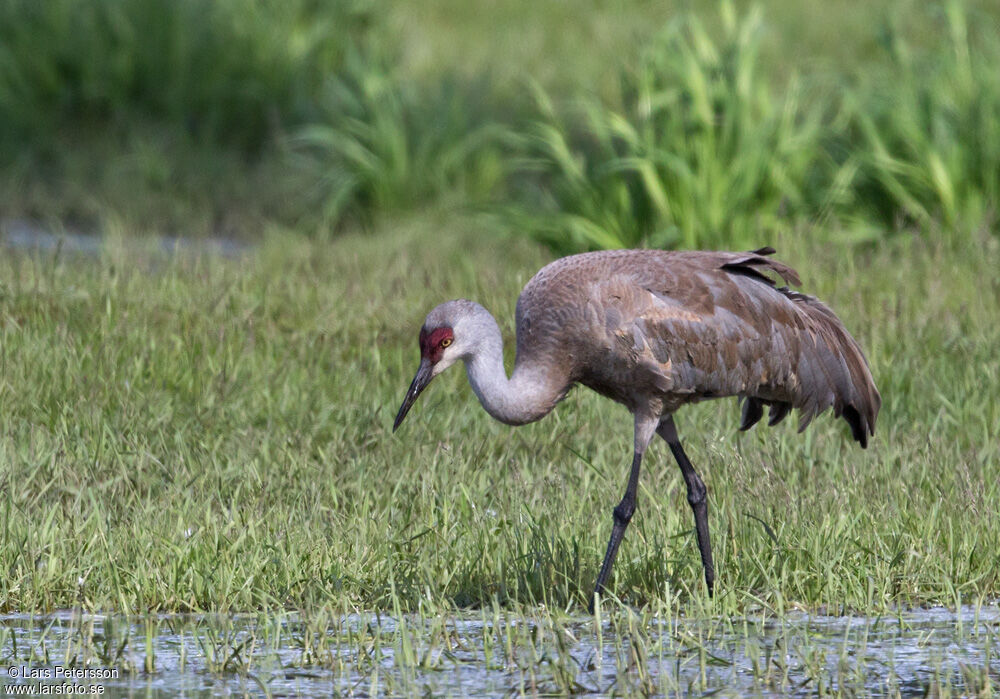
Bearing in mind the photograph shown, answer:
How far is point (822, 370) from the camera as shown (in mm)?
5926

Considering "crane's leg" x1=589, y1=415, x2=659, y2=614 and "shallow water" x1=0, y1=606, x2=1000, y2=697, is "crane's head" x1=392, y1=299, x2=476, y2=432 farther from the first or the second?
"shallow water" x1=0, y1=606, x2=1000, y2=697

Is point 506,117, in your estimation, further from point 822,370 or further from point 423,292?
point 822,370

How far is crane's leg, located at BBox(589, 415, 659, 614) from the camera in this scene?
534 centimetres

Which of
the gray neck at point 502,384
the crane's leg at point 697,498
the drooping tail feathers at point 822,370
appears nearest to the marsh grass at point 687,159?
the drooping tail feathers at point 822,370

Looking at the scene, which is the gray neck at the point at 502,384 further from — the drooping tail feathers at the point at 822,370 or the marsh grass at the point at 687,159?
the marsh grass at the point at 687,159

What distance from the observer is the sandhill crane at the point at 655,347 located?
559cm

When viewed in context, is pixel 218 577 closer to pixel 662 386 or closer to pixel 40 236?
pixel 662 386

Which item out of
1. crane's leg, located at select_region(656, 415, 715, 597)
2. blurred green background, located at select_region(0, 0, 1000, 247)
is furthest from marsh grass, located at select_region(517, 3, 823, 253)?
crane's leg, located at select_region(656, 415, 715, 597)

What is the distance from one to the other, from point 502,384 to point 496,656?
118 centimetres

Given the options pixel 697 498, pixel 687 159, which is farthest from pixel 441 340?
pixel 687 159

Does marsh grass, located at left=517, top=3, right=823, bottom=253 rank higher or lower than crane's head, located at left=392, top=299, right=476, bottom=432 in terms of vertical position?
higher

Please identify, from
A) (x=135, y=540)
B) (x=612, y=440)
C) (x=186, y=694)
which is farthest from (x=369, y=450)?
(x=186, y=694)

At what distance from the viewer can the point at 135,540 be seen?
17.8 feet

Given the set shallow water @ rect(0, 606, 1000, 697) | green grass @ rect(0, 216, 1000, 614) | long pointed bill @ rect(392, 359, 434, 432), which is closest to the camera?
shallow water @ rect(0, 606, 1000, 697)
